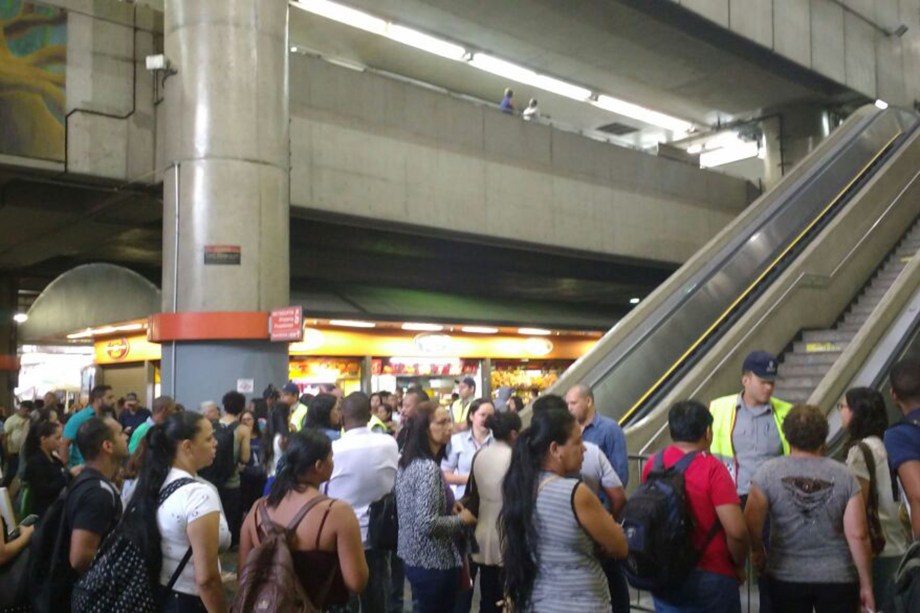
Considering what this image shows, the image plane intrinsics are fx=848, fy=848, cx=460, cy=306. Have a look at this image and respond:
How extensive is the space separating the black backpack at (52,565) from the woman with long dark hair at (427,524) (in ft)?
5.38

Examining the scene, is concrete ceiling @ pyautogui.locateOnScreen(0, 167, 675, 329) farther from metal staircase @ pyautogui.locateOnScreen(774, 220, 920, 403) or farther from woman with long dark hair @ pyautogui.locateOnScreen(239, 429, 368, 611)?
woman with long dark hair @ pyautogui.locateOnScreen(239, 429, 368, 611)

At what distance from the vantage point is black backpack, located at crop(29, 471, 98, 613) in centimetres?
364

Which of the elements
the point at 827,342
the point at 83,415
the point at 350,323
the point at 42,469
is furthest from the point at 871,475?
the point at 350,323

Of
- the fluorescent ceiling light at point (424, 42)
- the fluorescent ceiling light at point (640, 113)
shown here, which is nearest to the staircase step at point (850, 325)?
the fluorescent ceiling light at point (424, 42)

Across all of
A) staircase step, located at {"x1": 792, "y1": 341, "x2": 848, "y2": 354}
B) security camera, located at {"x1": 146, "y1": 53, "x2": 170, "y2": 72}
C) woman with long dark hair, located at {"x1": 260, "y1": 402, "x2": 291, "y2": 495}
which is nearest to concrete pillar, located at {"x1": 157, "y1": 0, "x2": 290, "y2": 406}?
security camera, located at {"x1": 146, "y1": 53, "x2": 170, "y2": 72}

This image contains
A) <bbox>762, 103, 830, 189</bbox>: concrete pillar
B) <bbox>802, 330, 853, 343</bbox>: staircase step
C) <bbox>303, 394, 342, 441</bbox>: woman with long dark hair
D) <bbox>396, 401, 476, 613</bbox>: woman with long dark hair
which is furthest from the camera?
<bbox>762, 103, 830, 189</bbox>: concrete pillar

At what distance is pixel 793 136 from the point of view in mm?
21922

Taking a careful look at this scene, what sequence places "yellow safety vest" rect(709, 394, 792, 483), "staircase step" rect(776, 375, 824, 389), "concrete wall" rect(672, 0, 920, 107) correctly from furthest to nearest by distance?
1. "concrete wall" rect(672, 0, 920, 107)
2. "staircase step" rect(776, 375, 824, 389)
3. "yellow safety vest" rect(709, 394, 792, 483)

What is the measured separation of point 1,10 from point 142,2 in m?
2.96

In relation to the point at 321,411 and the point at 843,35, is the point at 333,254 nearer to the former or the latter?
the point at 321,411

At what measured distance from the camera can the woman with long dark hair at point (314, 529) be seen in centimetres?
313

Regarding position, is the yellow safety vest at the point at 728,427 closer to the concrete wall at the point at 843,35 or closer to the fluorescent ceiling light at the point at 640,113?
the concrete wall at the point at 843,35

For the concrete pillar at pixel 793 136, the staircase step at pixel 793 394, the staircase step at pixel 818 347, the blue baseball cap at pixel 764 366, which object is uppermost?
the concrete pillar at pixel 793 136

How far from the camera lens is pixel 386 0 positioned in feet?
53.8
